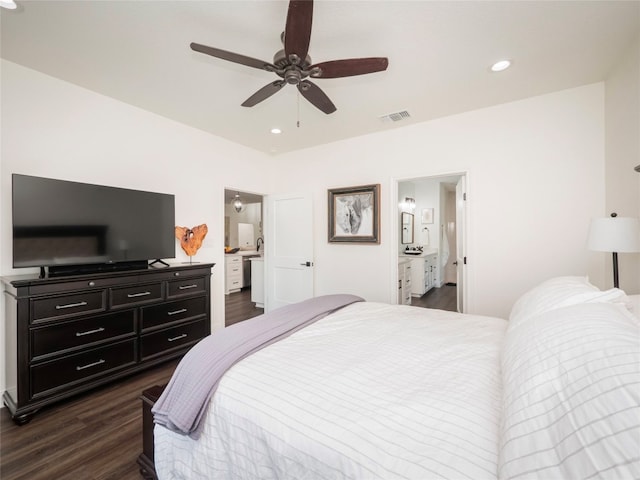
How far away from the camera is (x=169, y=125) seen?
3305mm

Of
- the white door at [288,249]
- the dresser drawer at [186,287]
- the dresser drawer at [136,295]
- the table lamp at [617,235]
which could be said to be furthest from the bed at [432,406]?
the white door at [288,249]

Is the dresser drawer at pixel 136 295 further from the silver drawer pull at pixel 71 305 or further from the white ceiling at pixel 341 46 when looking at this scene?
the white ceiling at pixel 341 46

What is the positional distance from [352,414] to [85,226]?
2717 millimetres

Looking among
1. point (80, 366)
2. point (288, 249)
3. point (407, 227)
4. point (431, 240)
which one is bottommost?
point (80, 366)

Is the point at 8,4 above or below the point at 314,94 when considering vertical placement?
above

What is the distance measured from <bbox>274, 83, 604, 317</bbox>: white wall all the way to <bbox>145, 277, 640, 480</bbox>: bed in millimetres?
1495

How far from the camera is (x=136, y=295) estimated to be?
8.55 feet

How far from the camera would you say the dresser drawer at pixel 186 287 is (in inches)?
114

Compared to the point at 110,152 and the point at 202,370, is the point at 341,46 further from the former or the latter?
the point at 110,152

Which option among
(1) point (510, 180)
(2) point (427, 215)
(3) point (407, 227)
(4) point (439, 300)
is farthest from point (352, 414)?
(2) point (427, 215)

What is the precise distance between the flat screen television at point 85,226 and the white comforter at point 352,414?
1.83 metres

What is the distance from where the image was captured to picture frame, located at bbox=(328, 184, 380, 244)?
3.75 metres

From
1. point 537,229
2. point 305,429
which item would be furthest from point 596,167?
point 305,429

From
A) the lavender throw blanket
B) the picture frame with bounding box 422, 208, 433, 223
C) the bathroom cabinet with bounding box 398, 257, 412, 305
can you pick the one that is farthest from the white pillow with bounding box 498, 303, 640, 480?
the picture frame with bounding box 422, 208, 433, 223
